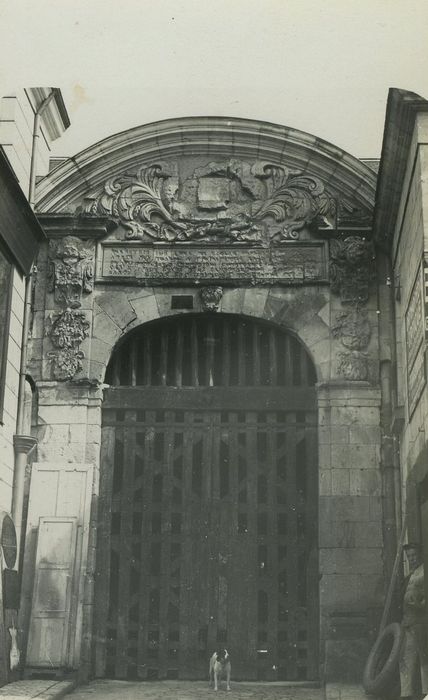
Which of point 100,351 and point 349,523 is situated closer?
point 349,523

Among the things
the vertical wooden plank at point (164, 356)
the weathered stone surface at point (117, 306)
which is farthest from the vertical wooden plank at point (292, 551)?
the weathered stone surface at point (117, 306)

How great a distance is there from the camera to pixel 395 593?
8.93 meters

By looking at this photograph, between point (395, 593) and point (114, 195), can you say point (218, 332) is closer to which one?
point (114, 195)

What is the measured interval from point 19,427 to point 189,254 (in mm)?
2683

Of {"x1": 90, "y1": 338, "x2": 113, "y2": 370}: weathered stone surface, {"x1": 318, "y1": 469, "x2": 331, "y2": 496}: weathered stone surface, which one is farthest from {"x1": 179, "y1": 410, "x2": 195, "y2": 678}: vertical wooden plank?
{"x1": 318, "y1": 469, "x2": 331, "y2": 496}: weathered stone surface

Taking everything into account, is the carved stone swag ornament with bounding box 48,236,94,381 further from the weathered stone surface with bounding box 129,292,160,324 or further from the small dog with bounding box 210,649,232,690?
the small dog with bounding box 210,649,232,690

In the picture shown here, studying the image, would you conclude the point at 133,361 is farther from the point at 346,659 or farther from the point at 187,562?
the point at 346,659

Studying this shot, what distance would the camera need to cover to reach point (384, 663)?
28.0ft

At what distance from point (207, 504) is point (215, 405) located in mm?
1082

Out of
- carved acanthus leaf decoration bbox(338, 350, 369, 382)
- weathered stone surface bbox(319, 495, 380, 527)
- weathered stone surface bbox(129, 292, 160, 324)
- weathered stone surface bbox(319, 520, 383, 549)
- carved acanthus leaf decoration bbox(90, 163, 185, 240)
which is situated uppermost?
carved acanthus leaf decoration bbox(90, 163, 185, 240)

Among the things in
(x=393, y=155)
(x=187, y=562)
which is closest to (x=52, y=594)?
(x=187, y=562)

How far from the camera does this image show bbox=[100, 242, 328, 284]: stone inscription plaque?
10.5 metres

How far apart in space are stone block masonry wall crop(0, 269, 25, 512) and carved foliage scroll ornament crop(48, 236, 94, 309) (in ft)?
1.45

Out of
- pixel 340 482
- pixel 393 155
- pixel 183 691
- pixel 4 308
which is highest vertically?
pixel 393 155
